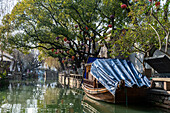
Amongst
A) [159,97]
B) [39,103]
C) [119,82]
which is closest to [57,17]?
[39,103]

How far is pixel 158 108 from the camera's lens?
9.30 meters

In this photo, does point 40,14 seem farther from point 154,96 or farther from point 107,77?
point 154,96

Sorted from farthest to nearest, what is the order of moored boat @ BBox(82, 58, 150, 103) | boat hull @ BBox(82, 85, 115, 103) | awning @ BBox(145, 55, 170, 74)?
boat hull @ BBox(82, 85, 115, 103) < moored boat @ BBox(82, 58, 150, 103) < awning @ BBox(145, 55, 170, 74)

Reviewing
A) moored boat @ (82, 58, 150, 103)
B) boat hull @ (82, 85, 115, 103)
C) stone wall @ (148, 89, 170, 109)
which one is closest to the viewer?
stone wall @ (148, 89, 170, 109)

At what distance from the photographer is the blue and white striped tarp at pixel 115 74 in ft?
32.4

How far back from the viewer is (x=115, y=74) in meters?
10.5

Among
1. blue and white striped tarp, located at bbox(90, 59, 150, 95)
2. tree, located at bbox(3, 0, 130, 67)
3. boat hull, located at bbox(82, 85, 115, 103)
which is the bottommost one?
boat hull, located at bbox(82, 85, 115, 103)

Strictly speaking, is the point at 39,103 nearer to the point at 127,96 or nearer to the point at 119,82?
the point at 119,82

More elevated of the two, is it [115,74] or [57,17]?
[57,17]

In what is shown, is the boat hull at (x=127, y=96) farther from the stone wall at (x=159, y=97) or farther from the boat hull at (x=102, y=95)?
the stone wall at (x=159, y=97)

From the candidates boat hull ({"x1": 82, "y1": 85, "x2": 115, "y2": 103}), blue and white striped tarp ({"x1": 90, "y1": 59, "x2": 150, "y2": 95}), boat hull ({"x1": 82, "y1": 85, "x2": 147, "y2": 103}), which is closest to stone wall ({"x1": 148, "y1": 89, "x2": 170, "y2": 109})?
boat hull ({"x1": 82, "y1": 85, "x2": 147, "y2": 103})

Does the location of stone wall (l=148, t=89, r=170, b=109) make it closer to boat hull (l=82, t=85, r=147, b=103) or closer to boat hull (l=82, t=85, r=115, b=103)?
boat hull (l=82, t=85, r=147, b=103)

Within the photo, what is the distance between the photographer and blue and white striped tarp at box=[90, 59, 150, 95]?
388 inches

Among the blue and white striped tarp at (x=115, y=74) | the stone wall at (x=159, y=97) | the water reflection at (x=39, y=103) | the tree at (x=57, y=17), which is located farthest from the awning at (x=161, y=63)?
the tree at (x=57, y=17)
